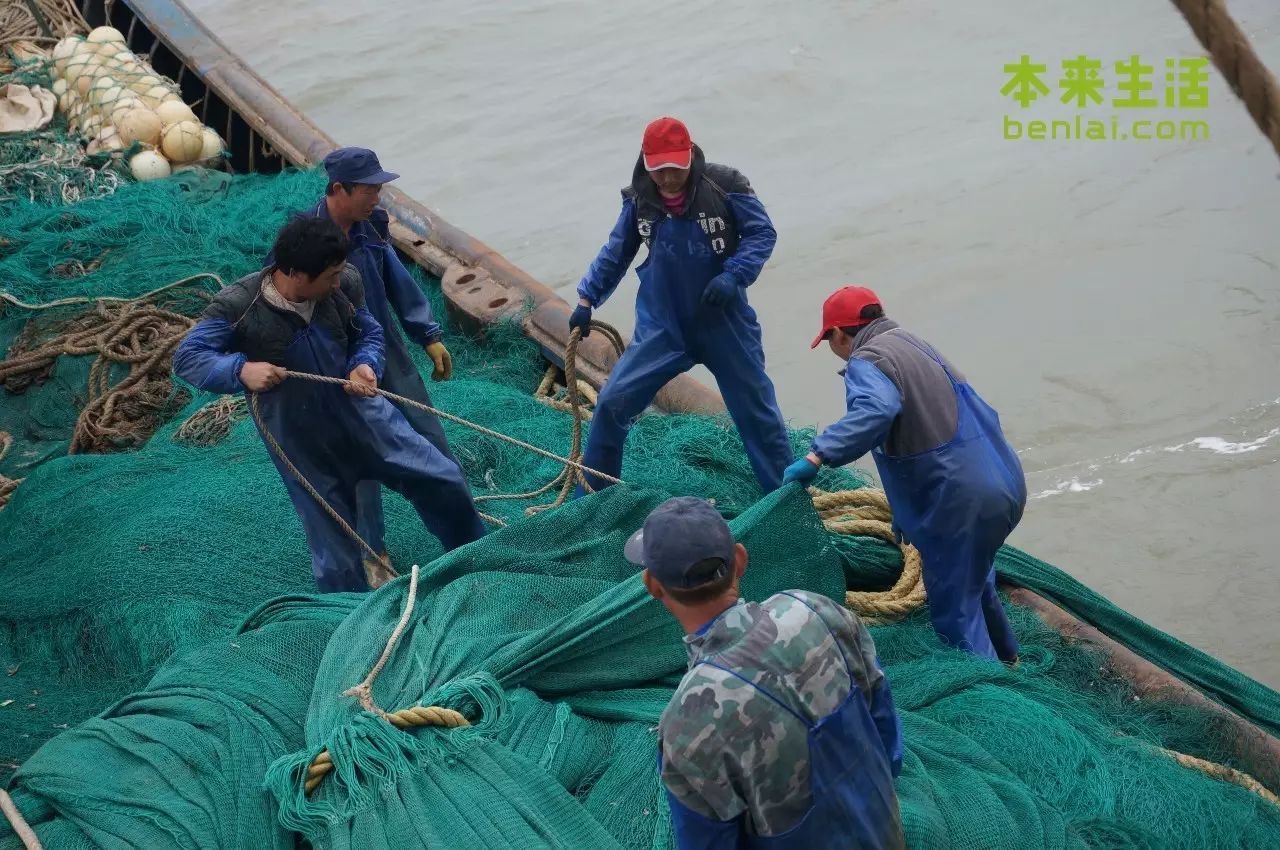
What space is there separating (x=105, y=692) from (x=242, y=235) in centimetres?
404

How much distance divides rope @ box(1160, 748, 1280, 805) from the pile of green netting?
0.30ft

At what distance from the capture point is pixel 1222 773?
3.71m

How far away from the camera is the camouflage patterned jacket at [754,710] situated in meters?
2.27

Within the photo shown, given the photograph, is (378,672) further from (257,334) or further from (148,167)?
(148,167)

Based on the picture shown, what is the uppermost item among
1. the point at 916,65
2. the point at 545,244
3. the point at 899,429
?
the point at 899,429

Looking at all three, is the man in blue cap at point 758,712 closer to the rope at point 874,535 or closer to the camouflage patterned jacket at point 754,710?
the camouflage patterned jacket at point 754,710

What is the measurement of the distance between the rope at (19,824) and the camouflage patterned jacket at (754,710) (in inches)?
65.4

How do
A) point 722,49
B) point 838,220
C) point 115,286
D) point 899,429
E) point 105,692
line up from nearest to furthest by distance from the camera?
point 899,429
point 105,692
point 115,286
point 838,220
point 722,49

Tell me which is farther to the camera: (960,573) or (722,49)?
(722,49)

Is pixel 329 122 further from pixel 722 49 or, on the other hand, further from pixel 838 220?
pixel 838 220

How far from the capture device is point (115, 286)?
24.2 feet

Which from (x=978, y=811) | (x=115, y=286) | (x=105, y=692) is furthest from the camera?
(x=115, y=286)

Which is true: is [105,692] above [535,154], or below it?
above

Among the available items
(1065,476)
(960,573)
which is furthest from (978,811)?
(1065,476)
